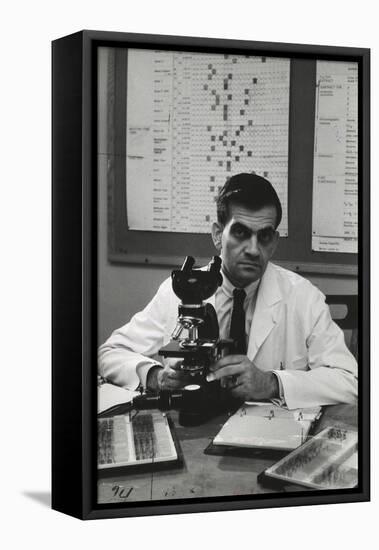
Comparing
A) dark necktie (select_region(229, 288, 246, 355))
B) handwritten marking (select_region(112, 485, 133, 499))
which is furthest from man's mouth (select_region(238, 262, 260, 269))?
handwritten marking (select_region(112, 485, 133, 499))

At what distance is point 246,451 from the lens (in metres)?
5.81

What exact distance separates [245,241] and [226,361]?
0.50m

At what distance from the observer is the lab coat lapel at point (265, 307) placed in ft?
19.3

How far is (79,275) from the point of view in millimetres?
5613

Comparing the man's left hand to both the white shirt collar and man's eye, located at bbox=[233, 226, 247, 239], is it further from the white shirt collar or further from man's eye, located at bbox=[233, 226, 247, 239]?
man's eye, located at bbox=[233, 226, 247, 239]

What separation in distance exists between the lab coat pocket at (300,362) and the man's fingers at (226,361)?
23 centimetres

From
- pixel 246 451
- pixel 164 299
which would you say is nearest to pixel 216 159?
pixel 164 299

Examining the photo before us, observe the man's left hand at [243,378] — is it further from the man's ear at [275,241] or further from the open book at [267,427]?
the man's ear at [275,241]

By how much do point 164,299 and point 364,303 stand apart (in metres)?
0.91

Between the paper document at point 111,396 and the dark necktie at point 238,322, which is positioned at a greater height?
the dark necktie at point 238,322

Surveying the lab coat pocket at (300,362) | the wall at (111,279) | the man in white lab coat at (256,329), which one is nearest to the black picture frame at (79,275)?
the wall at (111,279)

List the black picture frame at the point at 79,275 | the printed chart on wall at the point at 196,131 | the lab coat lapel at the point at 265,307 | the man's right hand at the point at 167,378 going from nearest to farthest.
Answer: the black picture frame at the point at 79,275 → the printed chart on wall at the point at 196,131 → the man's right hand at the point at 167,378 → the lab coat lapel at the point at 265,307

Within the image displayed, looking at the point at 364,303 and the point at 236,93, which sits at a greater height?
the point at 236,93

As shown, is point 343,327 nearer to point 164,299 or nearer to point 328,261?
point 328,261
